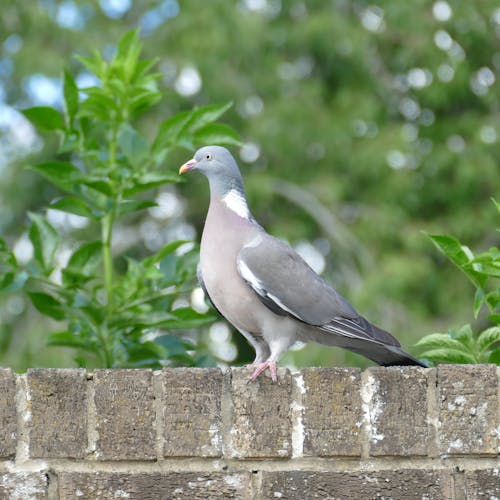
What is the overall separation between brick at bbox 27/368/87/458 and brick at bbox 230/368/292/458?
1.33 ft

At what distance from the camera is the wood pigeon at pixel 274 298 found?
405 centimetres

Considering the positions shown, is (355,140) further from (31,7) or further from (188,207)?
(31,7)

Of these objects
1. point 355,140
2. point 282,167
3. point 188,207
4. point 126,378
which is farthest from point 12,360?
point 126,378

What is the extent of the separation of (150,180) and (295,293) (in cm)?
70

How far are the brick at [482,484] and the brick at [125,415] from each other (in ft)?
2.75

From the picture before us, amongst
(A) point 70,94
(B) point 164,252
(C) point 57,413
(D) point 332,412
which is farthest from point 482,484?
(A) point 70,94

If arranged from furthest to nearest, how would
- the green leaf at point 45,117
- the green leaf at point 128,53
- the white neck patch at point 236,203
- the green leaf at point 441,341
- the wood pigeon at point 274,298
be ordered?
the green leaf at point 128,53
the white neck patch at point 236,203
the green leaf at point 45,117
the wood pigeon at point 274,298
the green leaf at point 441,341

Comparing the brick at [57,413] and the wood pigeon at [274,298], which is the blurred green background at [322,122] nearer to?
the wood pigeon at [274,298]

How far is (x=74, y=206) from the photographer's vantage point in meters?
4.34

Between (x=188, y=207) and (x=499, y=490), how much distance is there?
32.2 feet

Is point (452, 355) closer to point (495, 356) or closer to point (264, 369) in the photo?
point (495, 356)

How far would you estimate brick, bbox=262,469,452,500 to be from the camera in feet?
9.89

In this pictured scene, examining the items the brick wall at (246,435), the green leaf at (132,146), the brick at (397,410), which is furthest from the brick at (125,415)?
the green leaf at (132,146)

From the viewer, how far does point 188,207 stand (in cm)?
1268
